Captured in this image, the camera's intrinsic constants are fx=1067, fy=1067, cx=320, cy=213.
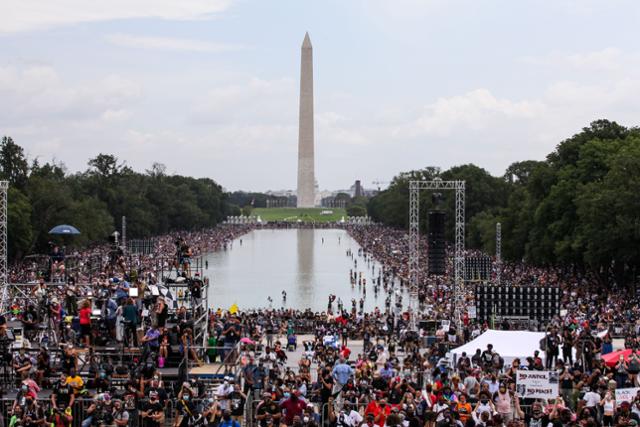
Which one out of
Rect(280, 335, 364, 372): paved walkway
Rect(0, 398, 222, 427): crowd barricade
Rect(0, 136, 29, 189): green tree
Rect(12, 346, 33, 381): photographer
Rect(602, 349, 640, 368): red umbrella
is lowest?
Rect(280, 335, 364, 372): paved walkway

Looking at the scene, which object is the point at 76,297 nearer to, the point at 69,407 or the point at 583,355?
the point at 69,407

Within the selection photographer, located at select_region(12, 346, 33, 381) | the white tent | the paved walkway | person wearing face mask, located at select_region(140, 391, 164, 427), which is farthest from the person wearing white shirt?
the paved walkway

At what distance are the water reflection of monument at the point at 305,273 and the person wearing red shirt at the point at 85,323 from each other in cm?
3540

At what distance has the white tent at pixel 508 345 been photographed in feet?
84.1

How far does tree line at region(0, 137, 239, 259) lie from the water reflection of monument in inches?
697

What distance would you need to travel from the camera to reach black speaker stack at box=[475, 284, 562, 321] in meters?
35.3

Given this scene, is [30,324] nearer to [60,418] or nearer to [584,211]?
[60,418]

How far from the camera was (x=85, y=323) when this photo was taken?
Result: 22.0 meters

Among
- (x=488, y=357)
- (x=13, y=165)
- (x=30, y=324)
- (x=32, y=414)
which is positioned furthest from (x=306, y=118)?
(x=32, y=414)

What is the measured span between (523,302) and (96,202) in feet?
243

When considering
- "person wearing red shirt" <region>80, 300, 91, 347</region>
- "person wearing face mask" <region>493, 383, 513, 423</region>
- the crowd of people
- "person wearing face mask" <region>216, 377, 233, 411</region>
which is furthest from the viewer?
"person wearing red shirt" <region>80, 300, 91, 347</region>

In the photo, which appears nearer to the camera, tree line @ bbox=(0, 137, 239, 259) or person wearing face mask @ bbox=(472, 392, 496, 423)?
person wearing face mask @ bbox=(472, 392, 496, 423)

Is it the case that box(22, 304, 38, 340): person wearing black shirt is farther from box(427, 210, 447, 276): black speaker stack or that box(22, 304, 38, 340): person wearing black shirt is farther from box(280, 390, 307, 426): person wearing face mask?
box(427, 210, 447, 276): black speaker stack

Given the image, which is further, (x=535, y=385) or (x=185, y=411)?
(x=535, y=385)
